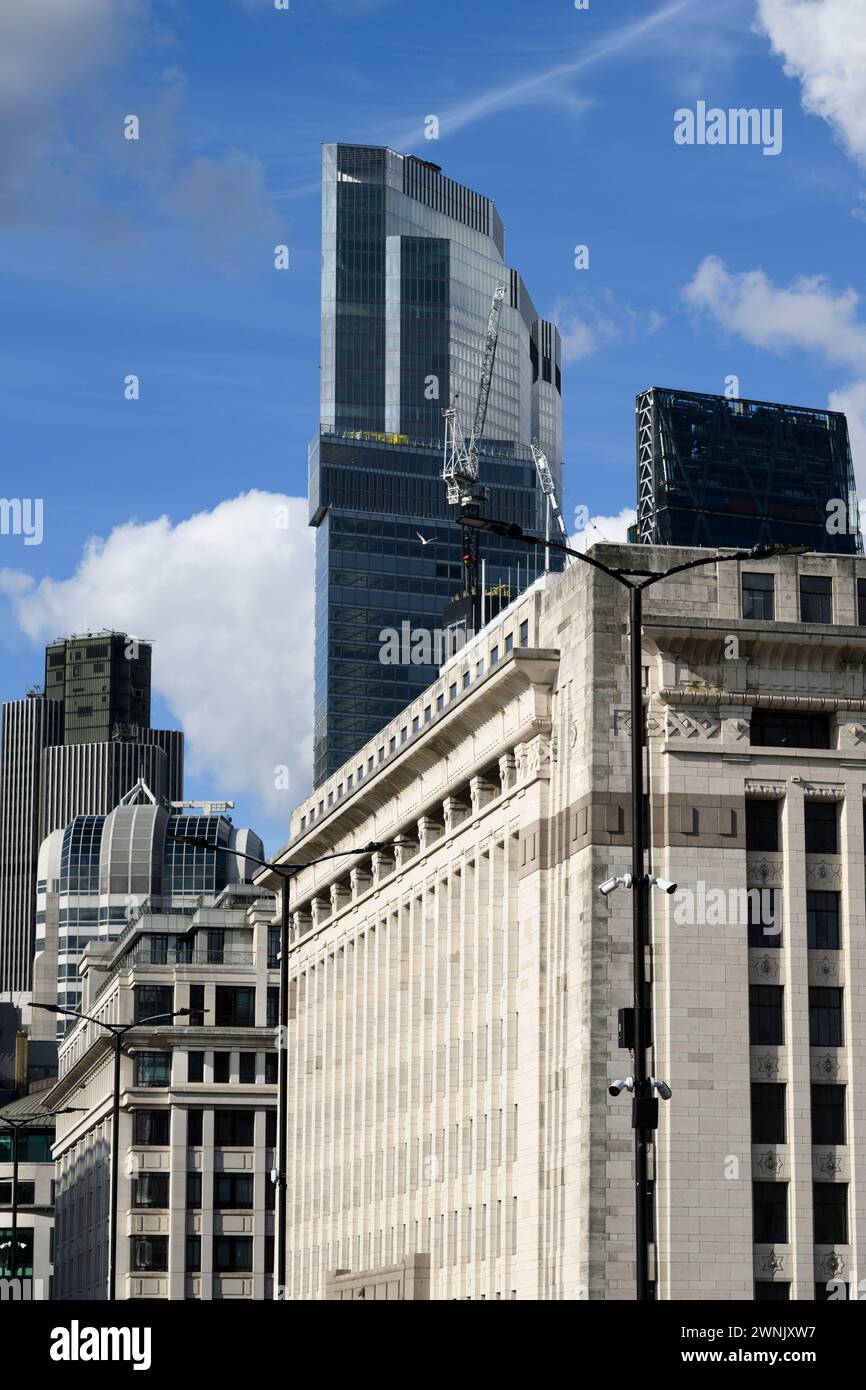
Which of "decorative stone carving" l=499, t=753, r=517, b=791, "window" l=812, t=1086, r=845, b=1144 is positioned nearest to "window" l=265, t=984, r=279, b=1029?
"decorative stone carving" l=499, t=753, r=517, b=791

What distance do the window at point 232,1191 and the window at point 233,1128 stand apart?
1811 millimetres

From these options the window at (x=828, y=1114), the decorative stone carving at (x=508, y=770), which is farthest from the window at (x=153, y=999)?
the window at (x=828, y=1114)

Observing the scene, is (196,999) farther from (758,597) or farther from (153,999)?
(758,597)

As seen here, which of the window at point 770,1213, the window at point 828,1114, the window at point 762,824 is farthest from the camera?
the window at point 762,824

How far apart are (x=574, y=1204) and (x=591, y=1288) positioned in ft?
8.75

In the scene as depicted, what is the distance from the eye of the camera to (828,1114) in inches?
2645

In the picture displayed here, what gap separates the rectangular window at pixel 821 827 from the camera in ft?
228

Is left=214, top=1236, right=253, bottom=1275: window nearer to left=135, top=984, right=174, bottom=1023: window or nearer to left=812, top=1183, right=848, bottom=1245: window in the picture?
left=135, top=984, right=174, bottom=1023: window

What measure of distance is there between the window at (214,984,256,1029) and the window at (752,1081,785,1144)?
70.4 meters

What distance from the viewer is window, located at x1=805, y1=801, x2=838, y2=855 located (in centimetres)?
6944

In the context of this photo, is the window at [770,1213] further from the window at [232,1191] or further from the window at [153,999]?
the window at [153,999]

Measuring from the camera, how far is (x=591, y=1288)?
6481 cm
